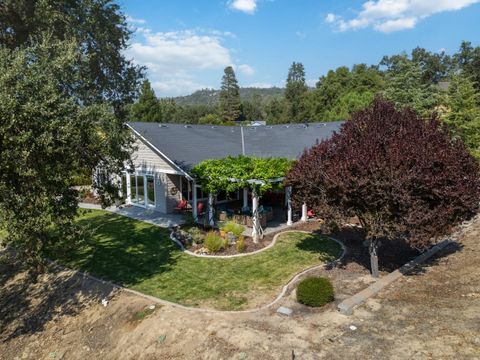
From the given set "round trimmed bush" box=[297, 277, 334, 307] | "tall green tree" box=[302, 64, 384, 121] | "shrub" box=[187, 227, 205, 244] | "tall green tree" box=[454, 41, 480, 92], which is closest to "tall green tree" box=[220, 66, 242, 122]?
"tall green tree" box=[302, 64, 384, 121]

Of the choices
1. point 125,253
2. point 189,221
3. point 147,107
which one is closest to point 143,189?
point 189,221

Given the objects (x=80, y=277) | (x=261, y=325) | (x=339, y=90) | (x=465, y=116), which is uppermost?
(x=339, y=90)

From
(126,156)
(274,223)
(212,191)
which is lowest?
(274,223)

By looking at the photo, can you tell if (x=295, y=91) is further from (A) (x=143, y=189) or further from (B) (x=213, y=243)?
(B) (x=213, y=243)

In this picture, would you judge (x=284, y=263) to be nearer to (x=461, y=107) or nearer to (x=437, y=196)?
(x=437, y=196)

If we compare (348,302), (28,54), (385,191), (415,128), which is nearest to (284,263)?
(348,302)

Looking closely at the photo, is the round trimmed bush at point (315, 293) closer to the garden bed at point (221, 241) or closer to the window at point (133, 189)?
the garden bed at point (221, 241)
